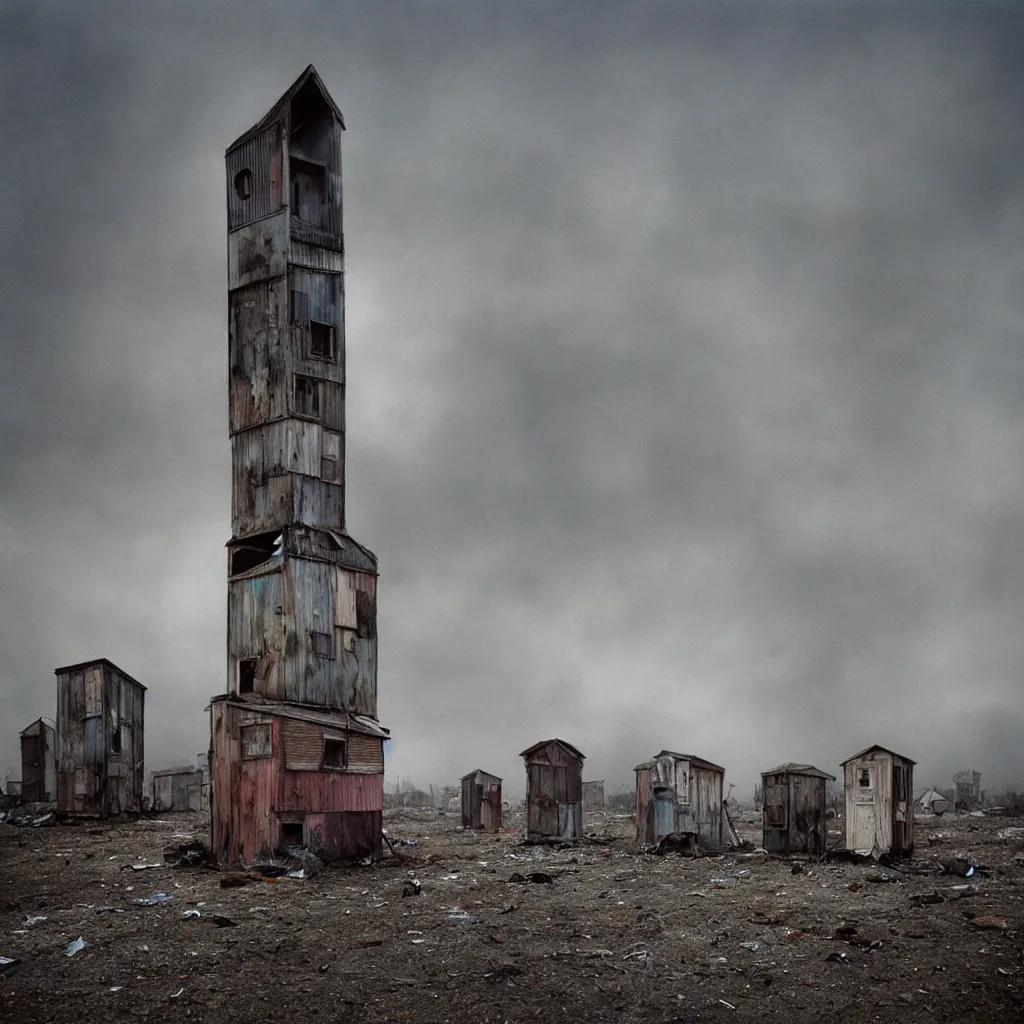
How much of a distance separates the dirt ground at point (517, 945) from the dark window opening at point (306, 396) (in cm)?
1195

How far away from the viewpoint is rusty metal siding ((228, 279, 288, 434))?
2744cm

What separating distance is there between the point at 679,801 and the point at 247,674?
1144cm

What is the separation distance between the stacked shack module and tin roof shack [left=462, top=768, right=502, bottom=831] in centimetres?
969

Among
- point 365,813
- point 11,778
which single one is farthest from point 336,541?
point 11,778

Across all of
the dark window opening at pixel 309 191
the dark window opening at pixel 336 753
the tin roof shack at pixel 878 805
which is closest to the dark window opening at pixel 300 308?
the dark window opening at pixel 309 191

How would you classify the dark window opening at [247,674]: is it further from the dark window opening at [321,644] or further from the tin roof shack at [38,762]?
the tin roof shack at [38,762]

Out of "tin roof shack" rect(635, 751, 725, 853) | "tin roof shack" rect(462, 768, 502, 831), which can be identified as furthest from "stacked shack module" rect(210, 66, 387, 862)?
"tin roof shack" rect(462, 768, 502, 831)

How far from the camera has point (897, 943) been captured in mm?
14117

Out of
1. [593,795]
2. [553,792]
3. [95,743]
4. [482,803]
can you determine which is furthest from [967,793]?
[95,743]

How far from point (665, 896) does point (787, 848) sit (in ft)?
20.7

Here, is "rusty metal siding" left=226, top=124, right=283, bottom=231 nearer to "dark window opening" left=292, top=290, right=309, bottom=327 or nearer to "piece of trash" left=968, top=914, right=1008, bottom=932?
"dark window opening" left=292, top=290, right=309, bottom=327

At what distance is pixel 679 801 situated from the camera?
85.2ft

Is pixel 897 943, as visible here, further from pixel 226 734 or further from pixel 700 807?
pixel 226 734

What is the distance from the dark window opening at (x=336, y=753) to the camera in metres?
23.5
